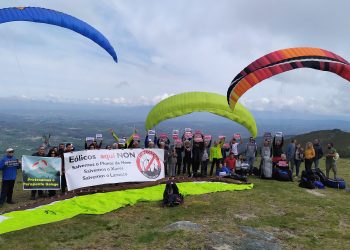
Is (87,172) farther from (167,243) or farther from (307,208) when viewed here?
(307,208)

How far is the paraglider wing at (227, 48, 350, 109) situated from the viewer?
14.4 metres

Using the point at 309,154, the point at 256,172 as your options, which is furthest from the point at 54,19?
the point at 309,154

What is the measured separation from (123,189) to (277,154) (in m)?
9.20

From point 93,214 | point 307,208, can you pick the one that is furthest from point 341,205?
point 93,214

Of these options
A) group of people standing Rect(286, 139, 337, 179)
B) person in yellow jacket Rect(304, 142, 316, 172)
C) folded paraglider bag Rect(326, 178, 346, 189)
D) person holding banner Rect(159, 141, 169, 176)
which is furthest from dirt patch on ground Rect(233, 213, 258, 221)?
person in yellow jacket Rect(304, 142, 316, 172)

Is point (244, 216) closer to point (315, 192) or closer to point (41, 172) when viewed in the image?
point (315, 192)

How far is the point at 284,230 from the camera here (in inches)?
390

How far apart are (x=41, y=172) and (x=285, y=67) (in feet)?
38.0

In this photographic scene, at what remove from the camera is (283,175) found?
704 inches

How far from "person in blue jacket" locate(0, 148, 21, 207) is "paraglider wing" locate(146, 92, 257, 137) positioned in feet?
30.4

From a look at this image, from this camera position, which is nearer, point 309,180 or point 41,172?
point 41,172

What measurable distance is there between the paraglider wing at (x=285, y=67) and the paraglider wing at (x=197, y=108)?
2927 millimetres

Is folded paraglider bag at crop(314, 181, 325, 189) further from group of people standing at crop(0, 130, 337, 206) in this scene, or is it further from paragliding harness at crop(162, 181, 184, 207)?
paragliding harness at crop(162, 181, 184, 207)

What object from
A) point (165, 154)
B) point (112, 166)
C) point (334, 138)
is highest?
point (334, 138)
